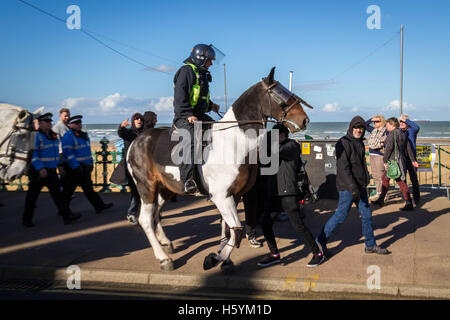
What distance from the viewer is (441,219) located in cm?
808

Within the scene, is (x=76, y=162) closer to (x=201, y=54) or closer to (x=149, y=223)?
(x=149, y=223)

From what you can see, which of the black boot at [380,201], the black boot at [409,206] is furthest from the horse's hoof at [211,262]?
the black boot at [380,201]

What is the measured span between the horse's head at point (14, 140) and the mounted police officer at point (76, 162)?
447 cm

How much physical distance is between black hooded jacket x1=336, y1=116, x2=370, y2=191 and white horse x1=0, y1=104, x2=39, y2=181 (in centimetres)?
409

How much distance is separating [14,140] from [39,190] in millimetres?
4053

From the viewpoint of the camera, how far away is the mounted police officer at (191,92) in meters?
5.43

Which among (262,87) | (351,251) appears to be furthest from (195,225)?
(262,87)

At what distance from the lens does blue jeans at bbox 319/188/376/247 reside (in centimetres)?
573

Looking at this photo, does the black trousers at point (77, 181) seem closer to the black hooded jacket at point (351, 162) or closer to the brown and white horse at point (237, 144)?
the brown and white horse at point (237, 144)

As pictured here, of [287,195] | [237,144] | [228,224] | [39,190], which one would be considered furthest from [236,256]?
[39,190]

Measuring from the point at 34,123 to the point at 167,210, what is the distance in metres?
5.33

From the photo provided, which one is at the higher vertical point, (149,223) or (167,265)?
(149,223)

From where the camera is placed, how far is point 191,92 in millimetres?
5586

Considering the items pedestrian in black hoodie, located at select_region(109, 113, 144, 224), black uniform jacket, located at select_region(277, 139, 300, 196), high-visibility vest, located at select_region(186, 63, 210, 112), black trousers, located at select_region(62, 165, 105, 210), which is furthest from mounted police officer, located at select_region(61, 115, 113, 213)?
black uniform jacket, located at select_region(277, 139, 300, 196)
